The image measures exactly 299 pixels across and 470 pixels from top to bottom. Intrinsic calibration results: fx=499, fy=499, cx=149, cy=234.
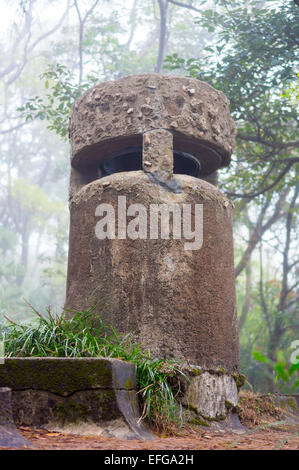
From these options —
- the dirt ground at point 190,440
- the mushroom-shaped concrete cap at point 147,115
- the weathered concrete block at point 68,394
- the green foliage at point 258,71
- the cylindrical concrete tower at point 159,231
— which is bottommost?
the dirt ground at point 190,440

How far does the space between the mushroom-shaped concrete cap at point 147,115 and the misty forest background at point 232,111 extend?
0.63m

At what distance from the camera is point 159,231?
3.29m

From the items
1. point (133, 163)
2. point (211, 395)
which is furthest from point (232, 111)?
point (211, 395)

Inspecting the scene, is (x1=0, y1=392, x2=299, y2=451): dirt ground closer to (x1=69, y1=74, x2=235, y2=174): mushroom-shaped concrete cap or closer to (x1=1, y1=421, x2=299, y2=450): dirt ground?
(x1=1, y1=421, x2=299, y2=450): dirt ground

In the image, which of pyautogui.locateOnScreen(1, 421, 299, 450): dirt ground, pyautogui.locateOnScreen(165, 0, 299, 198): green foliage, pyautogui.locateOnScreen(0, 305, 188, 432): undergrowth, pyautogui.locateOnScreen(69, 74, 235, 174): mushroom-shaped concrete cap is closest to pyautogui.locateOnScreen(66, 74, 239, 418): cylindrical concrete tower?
pyautogui.locateOnScreen(69, 74, 235, 174): mushroom-shaped concrete cap

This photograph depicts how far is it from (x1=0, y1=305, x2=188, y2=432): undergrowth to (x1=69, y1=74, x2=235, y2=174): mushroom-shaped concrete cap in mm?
1339

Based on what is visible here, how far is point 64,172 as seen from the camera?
21844mm

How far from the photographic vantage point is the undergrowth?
8.84 feet

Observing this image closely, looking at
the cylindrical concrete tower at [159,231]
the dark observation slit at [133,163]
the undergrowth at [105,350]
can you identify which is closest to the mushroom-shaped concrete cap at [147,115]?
the cylindrical concrete tower at [159,231]

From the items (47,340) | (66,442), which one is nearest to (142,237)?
(47,340)

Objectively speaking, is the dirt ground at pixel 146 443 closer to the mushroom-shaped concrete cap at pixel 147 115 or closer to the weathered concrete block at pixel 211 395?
the weathered concrete block at pixel 211 395

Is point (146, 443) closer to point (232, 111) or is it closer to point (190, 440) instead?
point (190, 440)

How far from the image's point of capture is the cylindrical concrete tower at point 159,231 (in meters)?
3.17

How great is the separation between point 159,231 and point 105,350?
875mm
